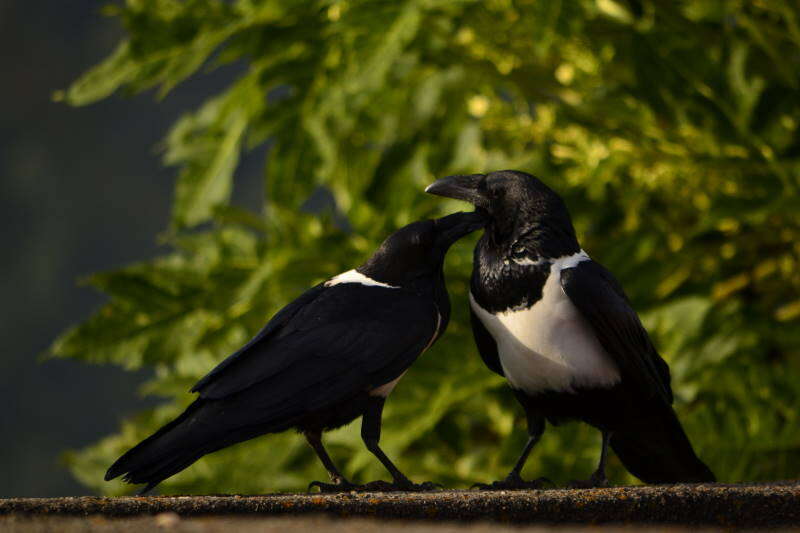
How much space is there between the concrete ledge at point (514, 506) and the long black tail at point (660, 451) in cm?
45

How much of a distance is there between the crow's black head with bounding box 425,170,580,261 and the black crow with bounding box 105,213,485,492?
1.6 inches

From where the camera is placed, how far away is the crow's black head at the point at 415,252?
203cm

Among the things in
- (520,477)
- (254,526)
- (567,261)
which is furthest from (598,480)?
(254,526)

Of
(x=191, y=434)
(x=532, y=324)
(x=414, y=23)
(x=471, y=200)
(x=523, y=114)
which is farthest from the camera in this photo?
(x=523, y=114)

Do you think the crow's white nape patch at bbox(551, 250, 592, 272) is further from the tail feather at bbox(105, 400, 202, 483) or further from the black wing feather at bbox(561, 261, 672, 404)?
the tail feather at bbox(105, 400, 202, 483)

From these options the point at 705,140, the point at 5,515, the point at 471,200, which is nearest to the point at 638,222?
the point at 705,140

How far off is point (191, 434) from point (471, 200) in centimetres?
75

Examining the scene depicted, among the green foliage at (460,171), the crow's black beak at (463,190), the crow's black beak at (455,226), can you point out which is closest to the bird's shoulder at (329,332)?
the crow's black beak at (455,226)

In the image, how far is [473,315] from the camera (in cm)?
216

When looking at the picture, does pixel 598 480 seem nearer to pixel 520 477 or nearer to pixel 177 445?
pixel 520 477

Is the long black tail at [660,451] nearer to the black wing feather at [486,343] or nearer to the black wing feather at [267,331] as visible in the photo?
the black wing feather at [486,343]

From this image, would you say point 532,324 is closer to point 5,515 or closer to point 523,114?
point 5,515

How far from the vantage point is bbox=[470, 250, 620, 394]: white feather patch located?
203 centimetres

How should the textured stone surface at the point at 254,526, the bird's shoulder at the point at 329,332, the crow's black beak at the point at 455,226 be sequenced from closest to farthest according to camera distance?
the textured stone surface at the point at 254,526, the bird's shoulder at the point at 329,332, the crow's black beak at the point at 455,226
